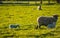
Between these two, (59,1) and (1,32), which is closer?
(1,32)

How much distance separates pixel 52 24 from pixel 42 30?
72 centimetres

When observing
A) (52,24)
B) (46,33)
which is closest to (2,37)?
(46,33)

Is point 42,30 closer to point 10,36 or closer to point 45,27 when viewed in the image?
point 45,27

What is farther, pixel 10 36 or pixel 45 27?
pixel 45 27

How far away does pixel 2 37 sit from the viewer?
1120 centimetres

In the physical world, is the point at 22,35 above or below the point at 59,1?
above

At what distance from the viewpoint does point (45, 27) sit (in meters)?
13.6

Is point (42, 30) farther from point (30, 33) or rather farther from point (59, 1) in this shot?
point (59, 1)

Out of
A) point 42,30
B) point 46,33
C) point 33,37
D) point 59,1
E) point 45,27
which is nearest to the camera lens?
point 33,37

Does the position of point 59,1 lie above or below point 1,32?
below

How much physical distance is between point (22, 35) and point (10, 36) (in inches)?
25.6

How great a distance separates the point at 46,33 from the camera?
11898 millimetres

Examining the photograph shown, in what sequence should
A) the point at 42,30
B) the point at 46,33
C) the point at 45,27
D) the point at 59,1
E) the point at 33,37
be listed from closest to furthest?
1. the point at 33,37
2. the point at 46,33
3. the point at 42,30
4. the point at 45,27
5. the point at 59,1

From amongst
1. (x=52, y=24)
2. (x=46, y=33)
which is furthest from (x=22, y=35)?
(x=52, y=24)
